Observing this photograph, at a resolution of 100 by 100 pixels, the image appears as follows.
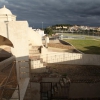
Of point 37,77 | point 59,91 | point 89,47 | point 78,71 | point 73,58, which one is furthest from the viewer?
point 89,47

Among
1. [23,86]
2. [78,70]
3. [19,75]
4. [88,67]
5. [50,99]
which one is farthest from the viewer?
[88,67]

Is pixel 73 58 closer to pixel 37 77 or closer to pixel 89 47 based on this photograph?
pixel 37 77

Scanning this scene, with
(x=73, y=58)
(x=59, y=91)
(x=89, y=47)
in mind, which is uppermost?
(x=89, y=47)

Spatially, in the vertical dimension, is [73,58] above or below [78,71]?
above

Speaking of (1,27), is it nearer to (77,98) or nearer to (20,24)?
(20,24)

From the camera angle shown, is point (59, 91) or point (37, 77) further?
point (37, 77)

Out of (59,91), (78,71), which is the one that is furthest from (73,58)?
(59,91)

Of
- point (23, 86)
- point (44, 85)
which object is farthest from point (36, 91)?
point (23, 86)

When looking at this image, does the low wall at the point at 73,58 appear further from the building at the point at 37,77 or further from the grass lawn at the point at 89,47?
the grass lawn at the point at 89,47

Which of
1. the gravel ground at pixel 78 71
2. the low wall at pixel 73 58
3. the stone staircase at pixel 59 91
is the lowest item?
the stone staircase at pixel 59 91

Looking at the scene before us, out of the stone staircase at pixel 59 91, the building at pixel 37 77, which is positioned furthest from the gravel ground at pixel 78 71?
the stone staircase at pixel 59 91

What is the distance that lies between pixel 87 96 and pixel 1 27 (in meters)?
8.55

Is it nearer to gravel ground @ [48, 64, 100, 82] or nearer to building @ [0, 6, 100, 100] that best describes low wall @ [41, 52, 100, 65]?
gravel ground @ [48, 64, 100, 82]

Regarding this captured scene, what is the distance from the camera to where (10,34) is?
34.6ft
